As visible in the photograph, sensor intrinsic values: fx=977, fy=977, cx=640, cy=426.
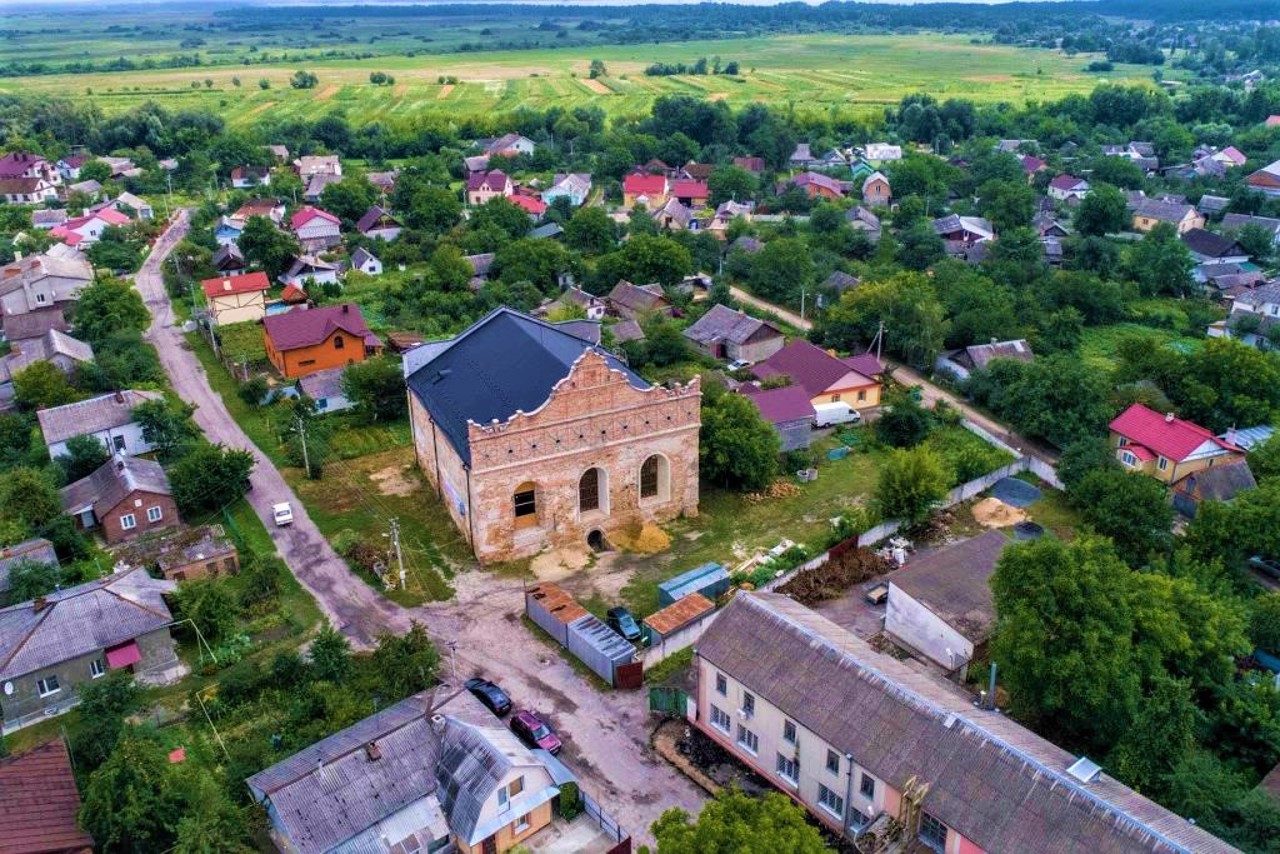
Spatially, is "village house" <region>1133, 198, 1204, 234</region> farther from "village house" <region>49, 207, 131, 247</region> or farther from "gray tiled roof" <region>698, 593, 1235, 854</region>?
"village house" <region>49, 207, 131, 247</region>

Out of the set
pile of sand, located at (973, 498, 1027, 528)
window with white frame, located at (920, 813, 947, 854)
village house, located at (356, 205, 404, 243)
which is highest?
window with white frame, located at (920, 813, 947, 854)

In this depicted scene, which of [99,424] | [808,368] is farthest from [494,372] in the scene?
[808,368]

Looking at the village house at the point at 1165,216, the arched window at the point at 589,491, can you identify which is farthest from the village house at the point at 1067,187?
the arched window at the point at 589,491

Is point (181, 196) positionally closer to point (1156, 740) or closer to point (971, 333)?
point (971, 333)

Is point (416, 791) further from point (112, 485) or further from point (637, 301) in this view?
point (637, 301)

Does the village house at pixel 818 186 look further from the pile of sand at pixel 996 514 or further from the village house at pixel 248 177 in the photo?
the pile of sand at pixel 996 514

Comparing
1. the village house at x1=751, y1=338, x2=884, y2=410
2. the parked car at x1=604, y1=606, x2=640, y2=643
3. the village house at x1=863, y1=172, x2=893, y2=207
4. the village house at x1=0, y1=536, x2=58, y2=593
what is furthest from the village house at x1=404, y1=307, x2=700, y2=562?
the village house at x1=863, y1=172, x2=893, y2=207

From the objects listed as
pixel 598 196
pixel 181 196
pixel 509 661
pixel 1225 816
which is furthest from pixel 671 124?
pixel 1225 816

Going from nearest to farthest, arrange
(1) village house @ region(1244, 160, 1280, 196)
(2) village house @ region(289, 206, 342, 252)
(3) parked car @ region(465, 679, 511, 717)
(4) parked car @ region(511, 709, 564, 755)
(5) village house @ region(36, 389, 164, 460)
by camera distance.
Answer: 1. (4) parked car @ region(511, 709, 564, 755)
2. (3) parked car @ region(465, 679, 511, 717)
3. (5) village house @ region(36, 389, 164, 460)
4. (2) village house @ region(289, 206, 342, 252)
5. (1) village house @ region(1244, 160, 1280, 196)
